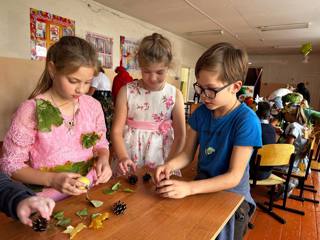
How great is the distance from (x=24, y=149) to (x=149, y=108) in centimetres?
74

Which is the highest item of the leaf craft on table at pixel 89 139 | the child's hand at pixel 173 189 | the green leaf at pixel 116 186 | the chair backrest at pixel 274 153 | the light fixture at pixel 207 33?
the light fixture at pixel 207 33

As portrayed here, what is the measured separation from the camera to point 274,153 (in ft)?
7.43

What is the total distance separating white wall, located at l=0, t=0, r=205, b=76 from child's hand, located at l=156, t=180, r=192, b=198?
4.99 ft

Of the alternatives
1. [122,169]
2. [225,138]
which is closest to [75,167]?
[122,169]

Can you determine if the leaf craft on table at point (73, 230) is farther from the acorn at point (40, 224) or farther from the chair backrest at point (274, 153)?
the chair backrest at point (274, 153)

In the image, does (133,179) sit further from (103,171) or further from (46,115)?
(46,115)

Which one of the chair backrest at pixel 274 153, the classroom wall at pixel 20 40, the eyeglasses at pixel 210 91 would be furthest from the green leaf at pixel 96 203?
the classroom wall at pixel 20 40

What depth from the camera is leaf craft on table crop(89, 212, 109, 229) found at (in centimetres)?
75

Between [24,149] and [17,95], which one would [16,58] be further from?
[24,149]

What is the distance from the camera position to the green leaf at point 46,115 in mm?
1001

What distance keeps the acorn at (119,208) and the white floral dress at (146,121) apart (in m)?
0.64

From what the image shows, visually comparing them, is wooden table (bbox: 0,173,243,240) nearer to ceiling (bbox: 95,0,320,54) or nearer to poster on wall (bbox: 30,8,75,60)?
poster on wall (bbox: 30,8,75,60)

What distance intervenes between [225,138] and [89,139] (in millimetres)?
629

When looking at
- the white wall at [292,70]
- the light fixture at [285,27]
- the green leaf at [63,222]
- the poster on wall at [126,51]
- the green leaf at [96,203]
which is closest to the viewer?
the green leaf at [63,222]
